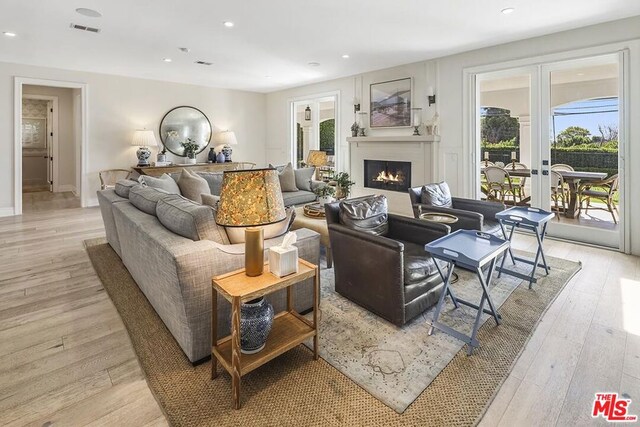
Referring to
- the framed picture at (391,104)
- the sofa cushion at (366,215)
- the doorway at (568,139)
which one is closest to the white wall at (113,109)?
the framed picture at (391,104)

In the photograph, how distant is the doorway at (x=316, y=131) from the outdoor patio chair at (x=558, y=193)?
3910 millimetres

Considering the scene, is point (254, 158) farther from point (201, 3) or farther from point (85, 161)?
point (201, 3)

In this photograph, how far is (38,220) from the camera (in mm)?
5719

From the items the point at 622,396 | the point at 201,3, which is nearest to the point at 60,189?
the point at 201,3

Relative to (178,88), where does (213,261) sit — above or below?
below

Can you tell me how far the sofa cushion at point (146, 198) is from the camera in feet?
9.04

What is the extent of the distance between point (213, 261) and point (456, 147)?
4498 mm

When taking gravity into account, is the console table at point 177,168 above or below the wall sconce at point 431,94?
below

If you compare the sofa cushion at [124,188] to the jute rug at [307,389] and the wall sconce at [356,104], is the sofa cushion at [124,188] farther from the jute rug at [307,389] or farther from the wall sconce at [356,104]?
the wall sconce at [356,104]

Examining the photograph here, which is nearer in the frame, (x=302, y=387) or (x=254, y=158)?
(x=302, y=387)

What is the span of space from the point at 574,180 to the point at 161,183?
5100mm


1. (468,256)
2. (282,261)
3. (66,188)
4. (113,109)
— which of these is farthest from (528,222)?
(66,188)

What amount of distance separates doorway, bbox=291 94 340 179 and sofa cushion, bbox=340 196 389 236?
421 cm

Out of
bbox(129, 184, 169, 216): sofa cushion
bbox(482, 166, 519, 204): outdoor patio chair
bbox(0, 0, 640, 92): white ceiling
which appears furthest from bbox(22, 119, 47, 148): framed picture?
bbox(482, 166, 519, 204): outdoor patio chair
